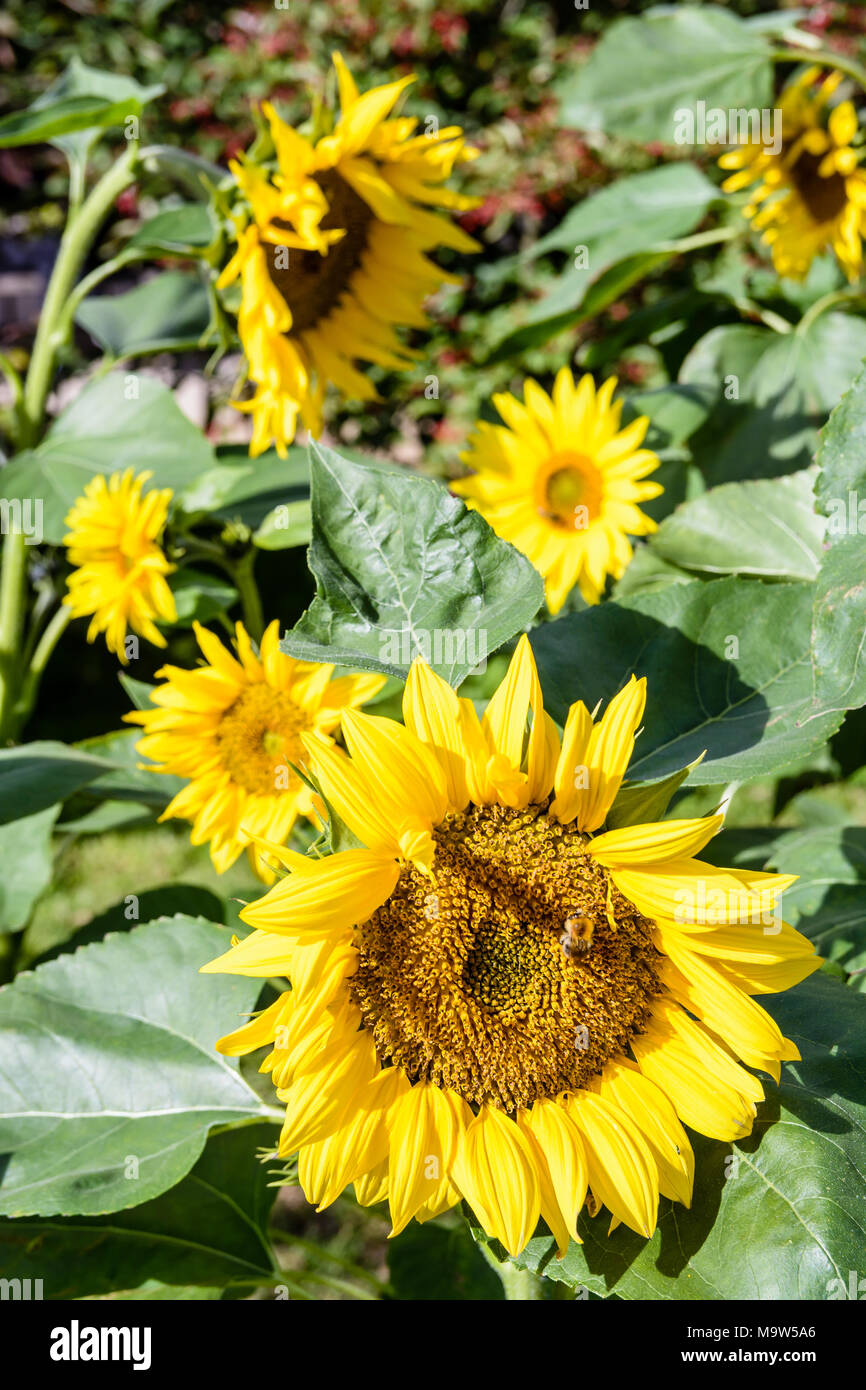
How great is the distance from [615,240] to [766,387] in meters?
0.45

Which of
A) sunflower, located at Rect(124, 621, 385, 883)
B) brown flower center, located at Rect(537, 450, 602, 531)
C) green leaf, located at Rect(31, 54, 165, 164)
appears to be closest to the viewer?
sunflower, located at Rect(124, 621, 385, 883)

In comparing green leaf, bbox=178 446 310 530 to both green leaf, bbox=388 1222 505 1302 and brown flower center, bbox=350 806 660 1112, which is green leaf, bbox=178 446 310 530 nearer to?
brown flower center, bbox=350 806 660 1112

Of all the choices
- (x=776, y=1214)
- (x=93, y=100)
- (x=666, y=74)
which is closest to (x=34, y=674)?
(x=93, y=100)

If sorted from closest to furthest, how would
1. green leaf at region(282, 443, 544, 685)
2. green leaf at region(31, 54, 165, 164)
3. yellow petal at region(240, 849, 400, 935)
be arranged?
A: yellow petal at region(240, 849, 400, 935) < green leaf at region(282, 443, 544, 685) < green leaf at region(31, 54, 165, 164)

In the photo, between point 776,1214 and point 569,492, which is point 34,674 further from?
point 776,1214

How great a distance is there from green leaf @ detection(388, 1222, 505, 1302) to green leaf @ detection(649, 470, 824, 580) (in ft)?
2.24

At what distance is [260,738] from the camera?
3.55 feet

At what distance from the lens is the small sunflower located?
4.33 feet

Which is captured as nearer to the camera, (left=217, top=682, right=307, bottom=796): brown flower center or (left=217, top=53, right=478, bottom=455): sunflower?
(left=217, top=682, right=307, bottom=796): brown flower center

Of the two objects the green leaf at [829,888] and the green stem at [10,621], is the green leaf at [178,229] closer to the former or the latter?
the green stem at [10,621]

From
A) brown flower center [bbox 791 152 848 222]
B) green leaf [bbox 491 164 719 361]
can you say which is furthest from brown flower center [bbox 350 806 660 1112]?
brown flower center [bbox 791 152 848 222]

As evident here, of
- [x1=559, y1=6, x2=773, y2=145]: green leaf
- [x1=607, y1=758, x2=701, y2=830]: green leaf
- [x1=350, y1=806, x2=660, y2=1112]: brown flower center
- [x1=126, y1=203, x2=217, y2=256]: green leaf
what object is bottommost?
[x1=350, y1=806, x2=660, y2=1112]: brown flower center

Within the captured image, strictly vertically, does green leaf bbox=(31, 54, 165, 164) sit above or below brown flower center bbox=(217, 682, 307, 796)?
above

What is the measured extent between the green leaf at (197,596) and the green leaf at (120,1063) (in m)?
0.34
